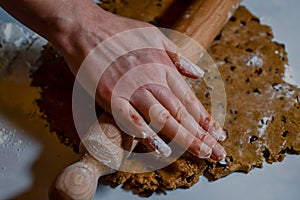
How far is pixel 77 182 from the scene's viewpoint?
1074 mm

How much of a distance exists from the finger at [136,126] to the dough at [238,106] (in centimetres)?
11

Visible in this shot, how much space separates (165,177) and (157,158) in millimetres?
51

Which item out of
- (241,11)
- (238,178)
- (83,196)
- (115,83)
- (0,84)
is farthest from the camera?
(241,11)

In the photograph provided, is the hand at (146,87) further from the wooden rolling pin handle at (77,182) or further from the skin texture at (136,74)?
the wooden rolling pin handle at (77,182)

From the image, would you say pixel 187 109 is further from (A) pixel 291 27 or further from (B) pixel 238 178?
(A) pixel 291 27

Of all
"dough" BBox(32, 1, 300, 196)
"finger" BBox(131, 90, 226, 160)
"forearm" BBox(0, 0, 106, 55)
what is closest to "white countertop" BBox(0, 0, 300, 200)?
"dough" BBox(32, 1, 300, 196)

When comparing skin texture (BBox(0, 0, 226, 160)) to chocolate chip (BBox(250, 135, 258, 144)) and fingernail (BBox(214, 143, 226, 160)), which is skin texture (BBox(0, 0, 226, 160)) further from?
chocolate chip (BBox(250, 135, 258, 144))

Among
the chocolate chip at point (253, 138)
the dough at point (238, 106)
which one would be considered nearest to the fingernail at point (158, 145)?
the dough at point (238, 106)

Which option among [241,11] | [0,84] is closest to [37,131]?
[0,84]

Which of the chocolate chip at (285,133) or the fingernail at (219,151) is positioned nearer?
the fingernail at (219,151)

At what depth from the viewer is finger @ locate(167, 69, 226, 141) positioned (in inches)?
48.4

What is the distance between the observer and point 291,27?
5.38 ft

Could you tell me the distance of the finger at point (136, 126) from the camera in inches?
45.6

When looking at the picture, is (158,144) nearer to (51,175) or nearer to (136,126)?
(136,126)
